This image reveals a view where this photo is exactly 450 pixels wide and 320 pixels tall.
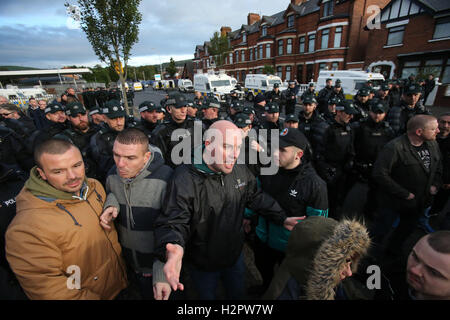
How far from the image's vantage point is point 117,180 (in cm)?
186

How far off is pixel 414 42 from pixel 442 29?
1.75m

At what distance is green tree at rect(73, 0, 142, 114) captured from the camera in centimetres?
880

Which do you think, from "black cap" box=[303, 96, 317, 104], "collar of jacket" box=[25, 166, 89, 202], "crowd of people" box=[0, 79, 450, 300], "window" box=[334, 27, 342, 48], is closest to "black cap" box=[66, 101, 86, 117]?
"crowd of people" box=[0, 79, 450, 300]

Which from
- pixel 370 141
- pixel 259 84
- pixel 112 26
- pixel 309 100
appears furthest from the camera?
pixel 259 84

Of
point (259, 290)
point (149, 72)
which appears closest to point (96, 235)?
point (259, 290)

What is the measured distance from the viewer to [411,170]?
2760 millimetres

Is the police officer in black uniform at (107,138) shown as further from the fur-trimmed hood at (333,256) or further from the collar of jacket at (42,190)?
the fur-trimmed hood at (333,256)

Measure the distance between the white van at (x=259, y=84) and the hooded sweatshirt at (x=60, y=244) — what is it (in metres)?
19.2

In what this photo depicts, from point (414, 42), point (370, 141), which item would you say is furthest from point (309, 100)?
point (414, 42)

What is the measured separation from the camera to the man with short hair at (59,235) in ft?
4.36

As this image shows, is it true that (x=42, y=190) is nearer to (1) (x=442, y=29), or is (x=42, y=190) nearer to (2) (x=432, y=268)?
(2) (x=432, y=268)

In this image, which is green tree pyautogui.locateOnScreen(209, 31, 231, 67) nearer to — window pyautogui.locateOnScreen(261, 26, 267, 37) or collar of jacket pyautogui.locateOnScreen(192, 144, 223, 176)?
window pyautogui.locateOnScreen(261, 26, 267, 37)
